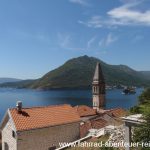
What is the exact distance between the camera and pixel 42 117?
25.6m

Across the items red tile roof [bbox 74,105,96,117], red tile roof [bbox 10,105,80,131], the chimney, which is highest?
the chimney

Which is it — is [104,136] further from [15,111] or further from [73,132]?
[15,111]

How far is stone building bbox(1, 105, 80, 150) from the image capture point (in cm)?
2348

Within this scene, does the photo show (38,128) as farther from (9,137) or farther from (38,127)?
(9,137)

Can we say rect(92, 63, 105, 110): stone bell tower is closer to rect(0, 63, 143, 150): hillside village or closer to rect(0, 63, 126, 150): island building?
rect(0, 63, 143, 150): hillside village

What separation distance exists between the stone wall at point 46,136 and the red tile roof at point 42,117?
17.0 inches

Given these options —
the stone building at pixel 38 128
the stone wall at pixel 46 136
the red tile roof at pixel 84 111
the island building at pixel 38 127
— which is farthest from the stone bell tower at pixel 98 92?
the stone wall at pixel 46 136

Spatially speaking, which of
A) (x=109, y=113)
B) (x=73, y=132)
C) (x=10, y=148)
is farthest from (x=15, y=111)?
(x=109, y=113)

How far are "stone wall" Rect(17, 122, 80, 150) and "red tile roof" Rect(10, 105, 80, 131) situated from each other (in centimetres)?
43

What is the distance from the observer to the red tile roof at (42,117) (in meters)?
24.0

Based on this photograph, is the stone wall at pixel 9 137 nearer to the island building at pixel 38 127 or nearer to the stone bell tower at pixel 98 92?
the island building at pixel 38 127

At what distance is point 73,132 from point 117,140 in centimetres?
944

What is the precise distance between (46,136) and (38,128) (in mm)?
1085

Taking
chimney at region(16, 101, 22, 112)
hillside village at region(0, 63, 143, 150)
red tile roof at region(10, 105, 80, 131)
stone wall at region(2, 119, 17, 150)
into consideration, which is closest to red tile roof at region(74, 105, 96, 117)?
hillside village at region(0, 63, 143, 150)
